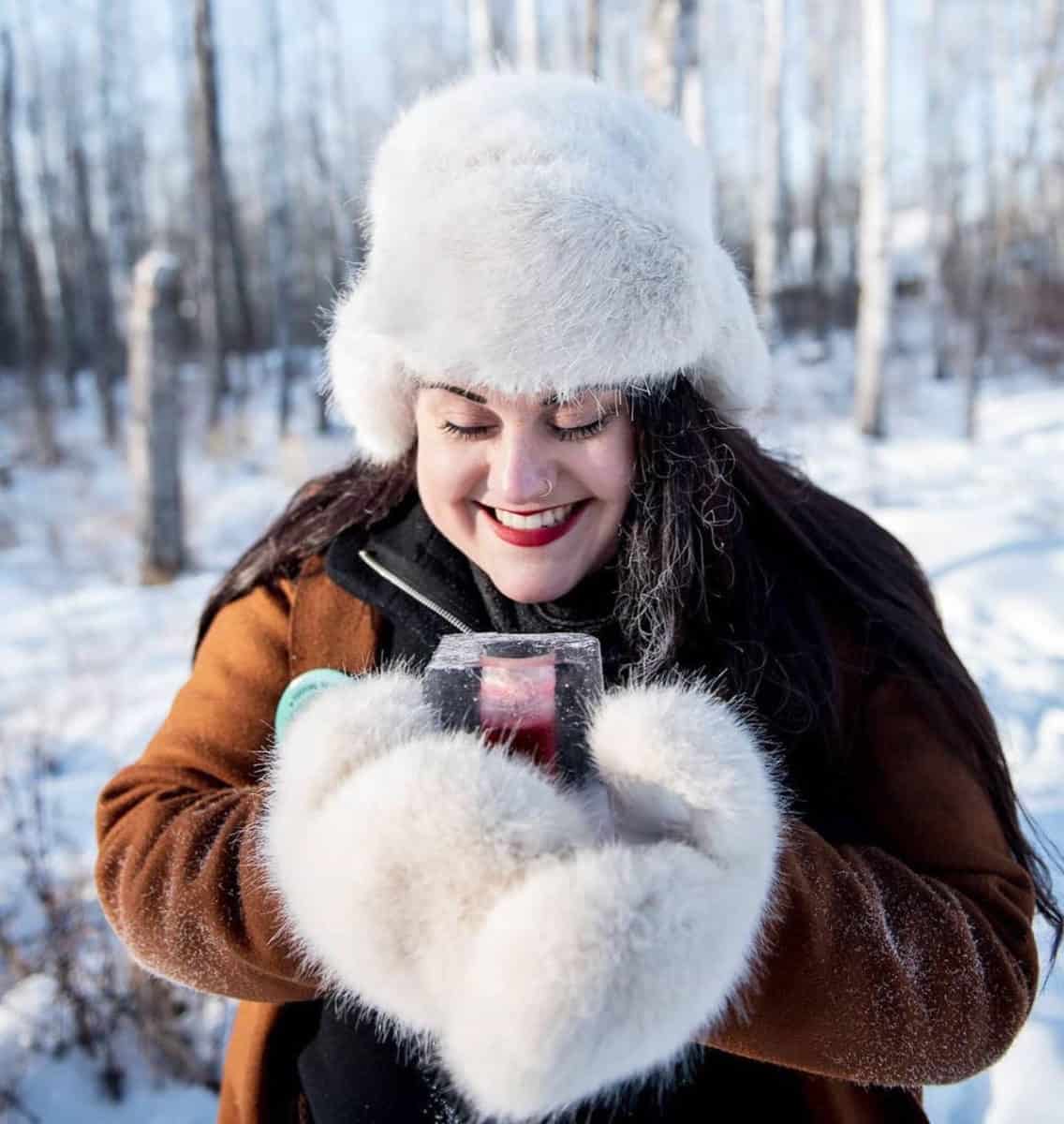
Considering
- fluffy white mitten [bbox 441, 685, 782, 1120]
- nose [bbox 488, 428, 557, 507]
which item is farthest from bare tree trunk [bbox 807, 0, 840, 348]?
fluffy white mitten [bbox 441, 685, 782, 1120]

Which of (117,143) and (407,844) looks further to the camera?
(117,143)

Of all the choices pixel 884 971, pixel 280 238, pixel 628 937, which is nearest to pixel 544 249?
pixel 628 937

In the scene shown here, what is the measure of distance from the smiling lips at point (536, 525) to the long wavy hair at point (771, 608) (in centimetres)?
10

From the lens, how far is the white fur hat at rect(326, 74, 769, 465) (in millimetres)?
1063

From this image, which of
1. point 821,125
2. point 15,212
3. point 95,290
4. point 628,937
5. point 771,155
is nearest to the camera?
point 628,937

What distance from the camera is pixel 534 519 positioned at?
1.17 m

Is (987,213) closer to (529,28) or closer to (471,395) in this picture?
(529,28)

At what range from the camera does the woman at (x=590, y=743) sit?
725mm

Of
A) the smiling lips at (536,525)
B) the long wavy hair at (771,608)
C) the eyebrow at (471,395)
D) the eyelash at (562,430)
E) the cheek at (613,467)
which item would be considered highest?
the eyebrow at (471,395)

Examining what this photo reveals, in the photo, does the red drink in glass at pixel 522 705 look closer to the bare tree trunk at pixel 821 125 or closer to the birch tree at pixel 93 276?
the birch tree at pixel 93 276

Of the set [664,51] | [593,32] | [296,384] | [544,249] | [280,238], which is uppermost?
[593,32]

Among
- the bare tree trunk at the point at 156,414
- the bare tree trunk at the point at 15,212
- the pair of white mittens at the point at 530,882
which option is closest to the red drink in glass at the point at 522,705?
the pair of white mittens at the point at 530,882

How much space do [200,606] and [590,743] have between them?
534cm

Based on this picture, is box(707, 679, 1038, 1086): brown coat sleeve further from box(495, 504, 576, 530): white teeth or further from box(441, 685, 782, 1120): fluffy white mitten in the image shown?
box(495, 504, 576, 530): white teeth
